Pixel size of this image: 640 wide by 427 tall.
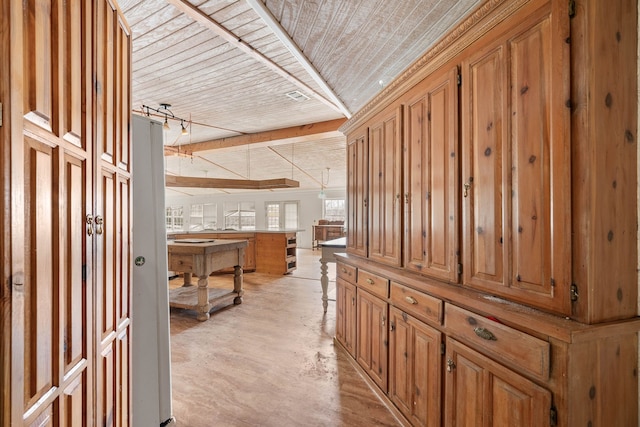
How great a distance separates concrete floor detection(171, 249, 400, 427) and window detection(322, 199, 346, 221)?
25.6 ft

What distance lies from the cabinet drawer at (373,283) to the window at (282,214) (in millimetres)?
10180

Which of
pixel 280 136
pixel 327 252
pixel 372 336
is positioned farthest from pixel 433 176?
pixel 280 136

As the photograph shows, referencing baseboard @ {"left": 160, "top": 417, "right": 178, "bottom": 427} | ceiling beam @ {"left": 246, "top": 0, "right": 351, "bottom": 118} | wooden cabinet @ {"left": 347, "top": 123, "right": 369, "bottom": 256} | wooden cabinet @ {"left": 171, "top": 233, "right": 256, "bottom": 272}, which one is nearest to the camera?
ceiling beam @ {"left": 246, "top": 0, "right": 351, "bottom": 118}

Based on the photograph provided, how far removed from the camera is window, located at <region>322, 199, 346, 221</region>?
11875 millimetres

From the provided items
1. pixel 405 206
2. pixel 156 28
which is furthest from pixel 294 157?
pixel 405 206

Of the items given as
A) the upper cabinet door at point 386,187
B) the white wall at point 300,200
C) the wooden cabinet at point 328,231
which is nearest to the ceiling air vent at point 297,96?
the upper cabinet door at point 386,187

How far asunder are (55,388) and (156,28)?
243 cm

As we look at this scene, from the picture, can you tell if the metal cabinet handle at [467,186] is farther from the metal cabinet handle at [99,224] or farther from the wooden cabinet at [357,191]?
the metal cabinet handle at [99,224]

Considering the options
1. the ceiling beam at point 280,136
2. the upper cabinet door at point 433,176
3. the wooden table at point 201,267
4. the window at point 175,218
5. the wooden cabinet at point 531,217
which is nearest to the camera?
the wooden cabinet at point 531,217

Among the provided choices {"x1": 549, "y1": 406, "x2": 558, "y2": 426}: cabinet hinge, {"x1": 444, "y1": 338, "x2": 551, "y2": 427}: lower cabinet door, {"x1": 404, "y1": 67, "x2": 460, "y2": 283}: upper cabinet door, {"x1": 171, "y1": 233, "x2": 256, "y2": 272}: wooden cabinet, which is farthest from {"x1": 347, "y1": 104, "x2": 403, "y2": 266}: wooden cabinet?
{"x1": 171, "y1": 233, "x2": 256, "y2": 272}: wooden cabinet

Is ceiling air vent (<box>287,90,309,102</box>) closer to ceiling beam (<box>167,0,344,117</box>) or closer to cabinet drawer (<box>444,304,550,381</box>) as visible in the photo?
ceiling beam (<box>167,0,344,117</box>)

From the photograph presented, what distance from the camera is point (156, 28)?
7.34ft

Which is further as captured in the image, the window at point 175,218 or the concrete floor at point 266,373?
the window at point 175,218

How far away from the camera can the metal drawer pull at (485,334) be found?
3.91 ft
